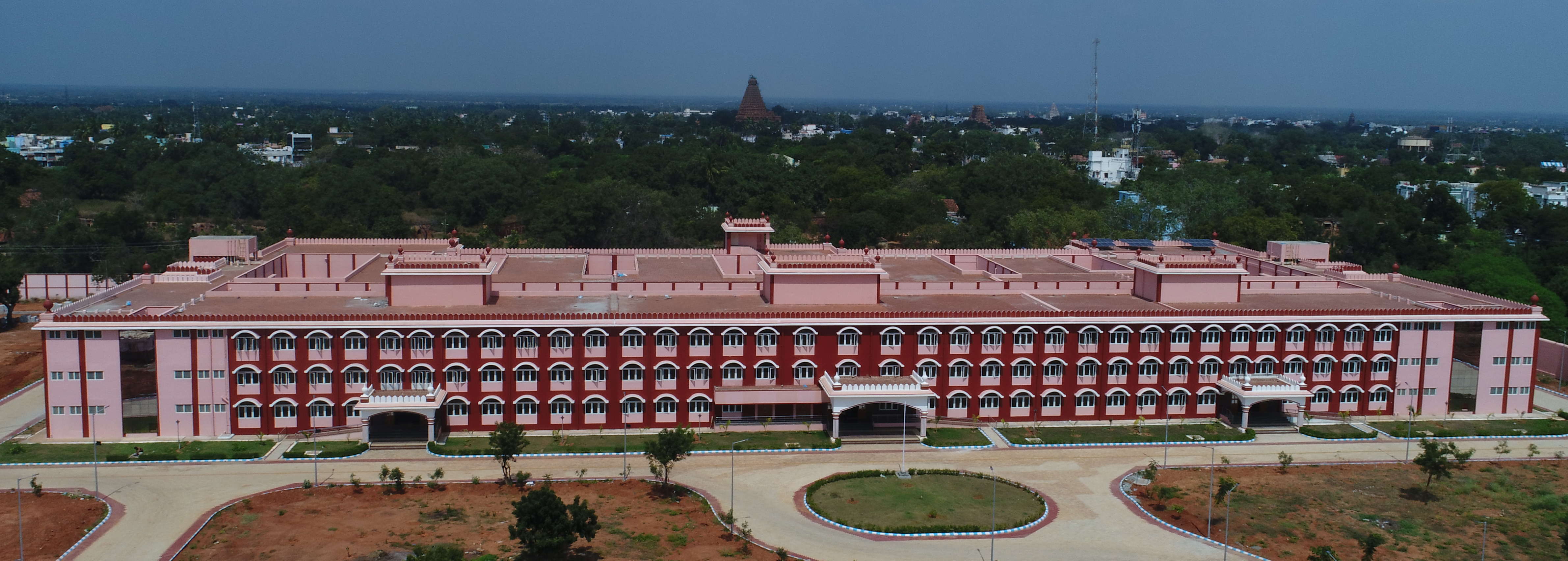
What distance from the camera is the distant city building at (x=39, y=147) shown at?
14900 centimetres

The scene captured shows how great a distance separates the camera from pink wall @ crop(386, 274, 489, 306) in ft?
160

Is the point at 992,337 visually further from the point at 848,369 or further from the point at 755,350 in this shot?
the point at 755,350

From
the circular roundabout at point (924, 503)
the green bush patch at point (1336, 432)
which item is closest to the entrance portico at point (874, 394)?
the circular roundabout at point (924, 503)

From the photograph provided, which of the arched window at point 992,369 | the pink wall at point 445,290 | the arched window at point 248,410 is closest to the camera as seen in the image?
the arched window at point 248,410

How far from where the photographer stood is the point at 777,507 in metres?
38.6

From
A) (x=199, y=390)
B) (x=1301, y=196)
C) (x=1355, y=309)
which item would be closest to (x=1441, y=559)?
(x=1355, y=309)

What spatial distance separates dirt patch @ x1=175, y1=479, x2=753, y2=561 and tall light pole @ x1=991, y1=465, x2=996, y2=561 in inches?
270

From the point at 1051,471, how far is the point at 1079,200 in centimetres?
7350

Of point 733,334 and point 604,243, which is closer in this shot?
point 733,334

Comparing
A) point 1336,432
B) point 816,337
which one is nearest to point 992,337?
point 816,337

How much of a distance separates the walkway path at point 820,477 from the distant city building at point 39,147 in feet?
405

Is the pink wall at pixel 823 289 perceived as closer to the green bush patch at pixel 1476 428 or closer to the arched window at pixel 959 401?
the arched window at pixel 959 401

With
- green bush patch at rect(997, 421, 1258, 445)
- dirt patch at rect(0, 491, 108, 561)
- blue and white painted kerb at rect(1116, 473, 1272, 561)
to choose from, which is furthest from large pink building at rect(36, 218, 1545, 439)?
blue and white painted kerb at rect(1116, 473, 1272, 561)

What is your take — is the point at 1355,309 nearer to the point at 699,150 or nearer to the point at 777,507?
→ the point at 777,507
